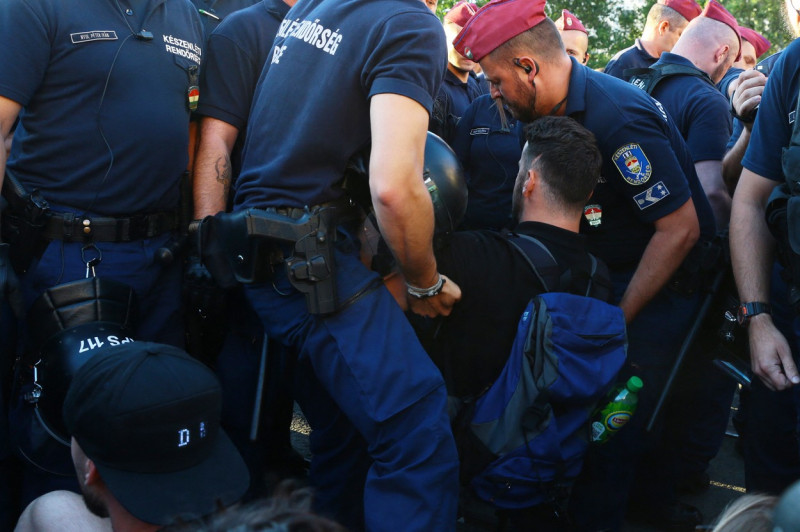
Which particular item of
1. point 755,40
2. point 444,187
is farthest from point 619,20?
point 444,187

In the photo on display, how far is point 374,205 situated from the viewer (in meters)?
2.10

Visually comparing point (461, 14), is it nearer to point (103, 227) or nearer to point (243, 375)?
point (243, 375)

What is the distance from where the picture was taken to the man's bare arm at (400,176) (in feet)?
6.69

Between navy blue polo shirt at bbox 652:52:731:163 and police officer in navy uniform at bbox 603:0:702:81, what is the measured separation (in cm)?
163

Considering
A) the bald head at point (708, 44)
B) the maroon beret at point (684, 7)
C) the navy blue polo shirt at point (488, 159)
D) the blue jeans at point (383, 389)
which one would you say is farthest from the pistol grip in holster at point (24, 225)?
the maroon beret at point (684, 7)

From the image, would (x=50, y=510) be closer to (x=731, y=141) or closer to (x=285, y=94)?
(x=285, y=94)

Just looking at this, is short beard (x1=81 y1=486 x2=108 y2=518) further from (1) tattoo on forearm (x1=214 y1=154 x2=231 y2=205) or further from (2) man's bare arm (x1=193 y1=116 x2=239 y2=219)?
(1) tattoo on forearm (x1=214 y1=154 x2=231 y2=205)

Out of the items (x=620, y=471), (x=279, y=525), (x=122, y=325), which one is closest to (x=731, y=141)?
(x=620, y=471)

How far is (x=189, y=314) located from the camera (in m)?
2.80

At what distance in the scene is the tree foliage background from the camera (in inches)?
644

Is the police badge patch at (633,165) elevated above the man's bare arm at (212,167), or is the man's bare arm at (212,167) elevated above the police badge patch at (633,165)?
the police badge patch at (633,165)

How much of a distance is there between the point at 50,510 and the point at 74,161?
50.0 inches

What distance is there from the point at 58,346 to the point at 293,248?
748 mm

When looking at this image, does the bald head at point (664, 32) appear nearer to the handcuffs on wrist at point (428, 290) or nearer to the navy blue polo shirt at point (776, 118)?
the navy blue polo shirt at point (776, 118)
